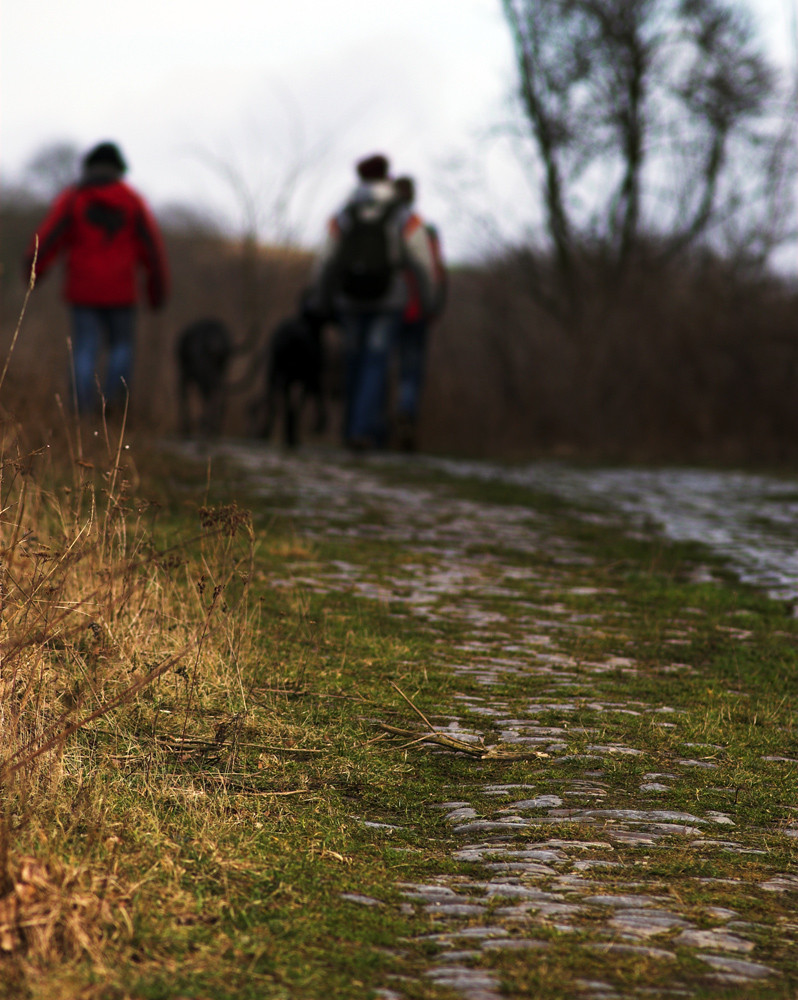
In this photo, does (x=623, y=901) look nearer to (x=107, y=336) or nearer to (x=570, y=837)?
(x=570, y=837)

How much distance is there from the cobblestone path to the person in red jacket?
461 centimetres

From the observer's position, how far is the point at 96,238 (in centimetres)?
984

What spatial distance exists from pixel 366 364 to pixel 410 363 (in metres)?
1.30

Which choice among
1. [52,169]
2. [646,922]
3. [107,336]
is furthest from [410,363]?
[52,169]

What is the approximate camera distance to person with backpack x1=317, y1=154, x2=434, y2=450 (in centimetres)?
1067

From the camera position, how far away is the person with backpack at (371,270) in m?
10.7

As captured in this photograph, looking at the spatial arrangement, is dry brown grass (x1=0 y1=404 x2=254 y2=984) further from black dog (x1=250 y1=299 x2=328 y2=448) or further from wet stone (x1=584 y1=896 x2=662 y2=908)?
black dog (x1=250 y1=299 x2=328 y2=448)

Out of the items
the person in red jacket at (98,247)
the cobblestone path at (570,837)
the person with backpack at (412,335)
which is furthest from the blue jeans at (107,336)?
the cobblestone path at (570,837)

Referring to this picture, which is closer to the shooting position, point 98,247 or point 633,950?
point 633,950

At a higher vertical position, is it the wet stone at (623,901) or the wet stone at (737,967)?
the wet stone at (623,901)

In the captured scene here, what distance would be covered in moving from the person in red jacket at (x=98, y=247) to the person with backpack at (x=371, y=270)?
155 centimetres

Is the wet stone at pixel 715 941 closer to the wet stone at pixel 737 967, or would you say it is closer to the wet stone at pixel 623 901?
the wet stone at pixel 737 967

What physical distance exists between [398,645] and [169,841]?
6.78 feet

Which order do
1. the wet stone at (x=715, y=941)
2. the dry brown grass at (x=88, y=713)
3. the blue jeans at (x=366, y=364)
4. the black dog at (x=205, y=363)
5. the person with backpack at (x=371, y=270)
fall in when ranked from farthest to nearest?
the black dog at (x=205, y=363)
the blue jeans at (x=366, y=364)
the person with backpack at (x=371, y=270)
the wet stone at (x=715, y=941)
the dry brown grass at (x=88, y=713)
